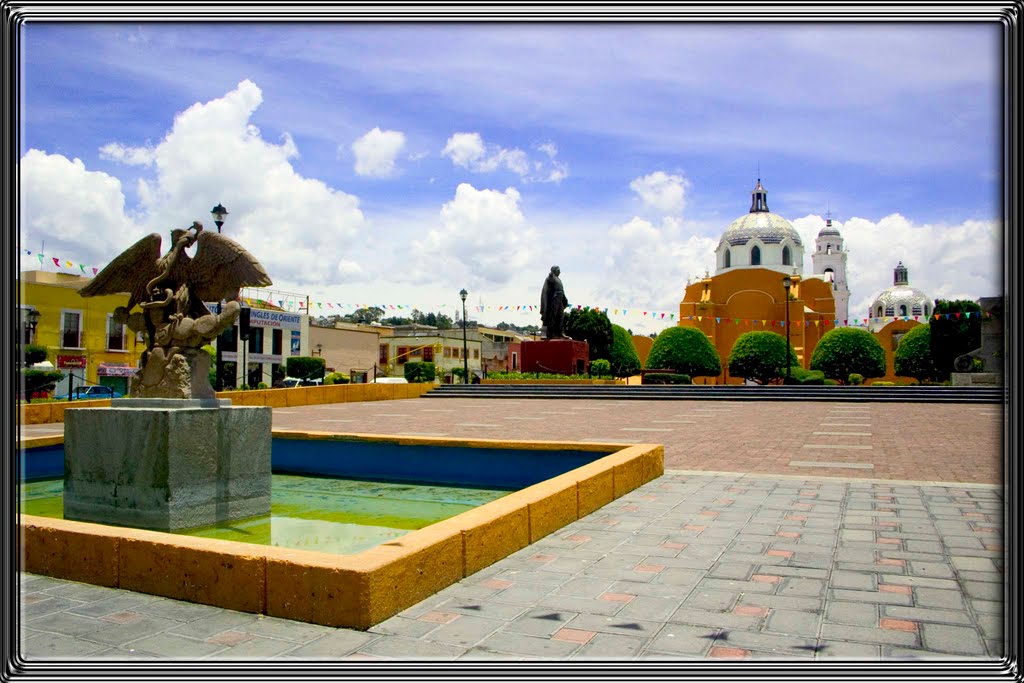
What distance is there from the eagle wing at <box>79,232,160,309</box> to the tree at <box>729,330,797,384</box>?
44.4 meters

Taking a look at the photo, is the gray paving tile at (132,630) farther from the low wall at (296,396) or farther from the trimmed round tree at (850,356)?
the trimmed round tree at (850,356)

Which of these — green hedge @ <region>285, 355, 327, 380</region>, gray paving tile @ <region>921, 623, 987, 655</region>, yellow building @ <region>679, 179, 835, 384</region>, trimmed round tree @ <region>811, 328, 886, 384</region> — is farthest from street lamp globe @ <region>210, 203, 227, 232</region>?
yellow building @ <region>679, 179, 835, 384</region>

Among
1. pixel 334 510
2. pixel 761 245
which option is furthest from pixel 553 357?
pixel 761 245

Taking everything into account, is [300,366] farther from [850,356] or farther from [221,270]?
[221,270]

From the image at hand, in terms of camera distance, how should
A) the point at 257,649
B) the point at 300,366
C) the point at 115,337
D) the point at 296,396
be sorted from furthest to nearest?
the point at 300,366 < the point at 115,337 < the point at 296,396 < the point at 257,649

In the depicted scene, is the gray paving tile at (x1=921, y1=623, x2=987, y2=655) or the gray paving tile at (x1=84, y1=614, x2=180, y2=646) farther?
the gray paving tile at (x1=84, y1=614, x2=180, y2=646)

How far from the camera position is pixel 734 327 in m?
62.0

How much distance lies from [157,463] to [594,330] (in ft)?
154

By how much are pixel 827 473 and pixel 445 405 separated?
47.0 ft

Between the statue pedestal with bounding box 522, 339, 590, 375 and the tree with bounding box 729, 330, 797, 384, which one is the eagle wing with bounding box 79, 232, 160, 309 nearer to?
the statue pedestal with bounding box 522, 339, 590, 375

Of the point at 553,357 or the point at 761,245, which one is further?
the point at 761,245

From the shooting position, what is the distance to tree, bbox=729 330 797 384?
47812mm

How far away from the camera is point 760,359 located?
48.2 metres

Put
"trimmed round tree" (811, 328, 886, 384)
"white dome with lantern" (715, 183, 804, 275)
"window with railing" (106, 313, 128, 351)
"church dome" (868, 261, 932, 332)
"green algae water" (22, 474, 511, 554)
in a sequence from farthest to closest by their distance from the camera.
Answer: "church dome" (868, 261, 932, 332) → "white dome with lantern" (715, 183, 804, 275) → "trimmed round tree" (811, 328, 886, 384) → "window with railing" (106, 313, 128, 351) → "green algae water" (22, 474, 511, 554)
